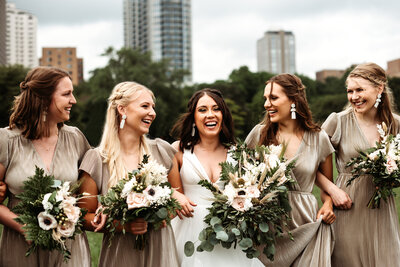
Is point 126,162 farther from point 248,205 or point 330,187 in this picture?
point 330,187

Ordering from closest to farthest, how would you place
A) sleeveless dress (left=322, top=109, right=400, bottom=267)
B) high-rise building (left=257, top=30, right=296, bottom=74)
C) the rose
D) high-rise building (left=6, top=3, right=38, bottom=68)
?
the rose → sleeveless dress (left=322, top=109, right=400, bottom=267) → high-rise building (left=257, top=30, right=296, bottom=74) → high-rise building (left=6, top=3, right=38, bottom=68)

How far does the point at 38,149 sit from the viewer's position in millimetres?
5145

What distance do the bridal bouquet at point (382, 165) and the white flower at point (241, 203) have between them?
1.66 metres

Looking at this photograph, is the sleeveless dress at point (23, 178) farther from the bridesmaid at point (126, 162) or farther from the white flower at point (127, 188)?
the white flower at point (127, 188)

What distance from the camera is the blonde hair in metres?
5.21

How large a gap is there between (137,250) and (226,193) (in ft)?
3.65

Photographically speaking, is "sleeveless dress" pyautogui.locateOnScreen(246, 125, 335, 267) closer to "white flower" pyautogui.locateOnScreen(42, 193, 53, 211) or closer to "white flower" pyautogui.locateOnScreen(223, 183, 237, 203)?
"white flower" pyautogui.locateOnScreen(223, 183, 237, 203)

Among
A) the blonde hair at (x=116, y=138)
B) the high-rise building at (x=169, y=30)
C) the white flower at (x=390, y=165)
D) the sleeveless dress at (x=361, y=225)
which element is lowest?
the sleeveless dress at (x=361, y=225)

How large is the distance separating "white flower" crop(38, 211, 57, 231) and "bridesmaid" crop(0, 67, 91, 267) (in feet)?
1.74

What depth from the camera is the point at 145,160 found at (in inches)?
189

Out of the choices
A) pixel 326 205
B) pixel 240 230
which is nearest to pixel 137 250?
pixel 240 230

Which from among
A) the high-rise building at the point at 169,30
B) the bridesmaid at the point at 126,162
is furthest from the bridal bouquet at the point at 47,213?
the high-rise building at the point at 169,30

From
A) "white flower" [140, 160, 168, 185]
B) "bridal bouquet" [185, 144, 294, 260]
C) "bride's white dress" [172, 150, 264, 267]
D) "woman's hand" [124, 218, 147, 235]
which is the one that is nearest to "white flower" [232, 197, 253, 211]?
"bridal bouquet" [185, 144, 294, 260]

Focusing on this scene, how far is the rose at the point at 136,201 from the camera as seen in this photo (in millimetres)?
4480
